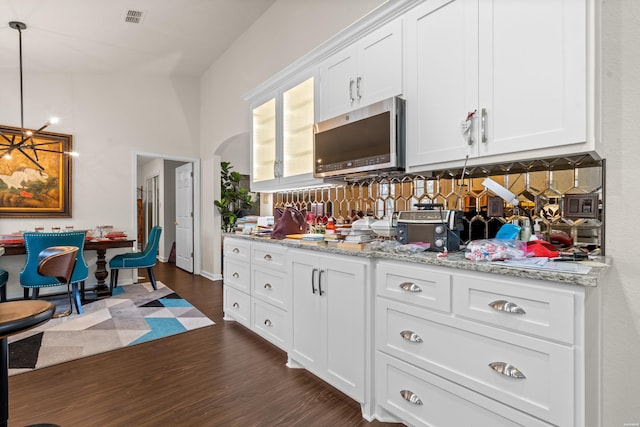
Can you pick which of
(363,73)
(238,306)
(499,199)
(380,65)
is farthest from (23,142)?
(499,199)

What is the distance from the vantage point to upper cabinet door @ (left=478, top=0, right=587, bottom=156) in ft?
4.52

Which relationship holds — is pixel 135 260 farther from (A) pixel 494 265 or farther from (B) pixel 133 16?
(A) pixel 494 265

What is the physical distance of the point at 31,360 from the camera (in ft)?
8.51

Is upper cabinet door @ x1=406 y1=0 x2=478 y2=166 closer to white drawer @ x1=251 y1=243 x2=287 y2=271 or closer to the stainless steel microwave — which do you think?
the stainless steel microwave

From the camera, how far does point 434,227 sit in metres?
1.86

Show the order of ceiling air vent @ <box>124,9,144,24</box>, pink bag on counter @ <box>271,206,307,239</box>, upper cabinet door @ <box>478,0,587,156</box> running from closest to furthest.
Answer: upper cabinet door @ <box>478,0,587,156</box>, pink bag on counter @ <box>271,206,307,239</box>, ceiling air vent @ <box>124,9,144,24</box>

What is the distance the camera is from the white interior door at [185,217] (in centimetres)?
622

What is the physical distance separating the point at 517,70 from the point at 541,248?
2.87ft

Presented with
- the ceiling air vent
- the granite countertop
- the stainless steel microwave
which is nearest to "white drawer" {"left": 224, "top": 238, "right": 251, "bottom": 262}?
the stainless steel microwave

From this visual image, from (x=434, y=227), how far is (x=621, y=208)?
2.80ft

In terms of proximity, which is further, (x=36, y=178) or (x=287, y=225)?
(x=36, y=178)

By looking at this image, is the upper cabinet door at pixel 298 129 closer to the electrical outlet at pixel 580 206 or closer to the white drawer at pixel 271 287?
the white drawer at pixel 271 287

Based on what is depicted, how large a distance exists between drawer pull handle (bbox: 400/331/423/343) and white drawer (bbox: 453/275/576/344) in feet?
0.88

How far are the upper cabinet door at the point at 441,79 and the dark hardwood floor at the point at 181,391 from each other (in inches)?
66.1
